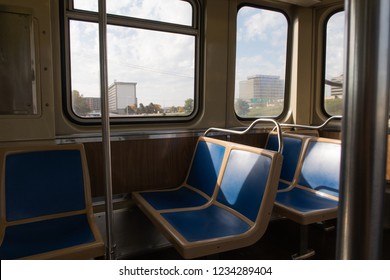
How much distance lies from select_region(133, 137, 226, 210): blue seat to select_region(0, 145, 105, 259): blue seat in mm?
466

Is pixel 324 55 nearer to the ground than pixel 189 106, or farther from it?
farther from it

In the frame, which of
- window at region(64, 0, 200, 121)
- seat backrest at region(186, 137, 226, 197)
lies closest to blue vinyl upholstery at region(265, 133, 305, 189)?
seat backrest at region(186, 137, 226, 197)

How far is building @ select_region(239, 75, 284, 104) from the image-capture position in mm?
3119

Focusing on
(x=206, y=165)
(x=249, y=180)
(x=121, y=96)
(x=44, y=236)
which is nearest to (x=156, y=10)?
(x=121, y=96)

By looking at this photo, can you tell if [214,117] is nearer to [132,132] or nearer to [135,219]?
[132,132]

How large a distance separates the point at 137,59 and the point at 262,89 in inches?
55.6

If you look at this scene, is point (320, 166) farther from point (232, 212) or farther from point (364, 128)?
point (364, 128)

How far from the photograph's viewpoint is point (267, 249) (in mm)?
2521

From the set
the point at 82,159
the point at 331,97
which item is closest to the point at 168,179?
the point at 82,159

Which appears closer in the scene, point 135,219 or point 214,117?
point 135,219

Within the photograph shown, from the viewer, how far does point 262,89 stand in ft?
10.6

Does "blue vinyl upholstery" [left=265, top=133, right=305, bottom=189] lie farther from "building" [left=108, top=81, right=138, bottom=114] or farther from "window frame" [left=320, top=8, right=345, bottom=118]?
"building" [left=108, top=81, right=138, bottom=114]

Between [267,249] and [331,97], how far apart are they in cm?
196

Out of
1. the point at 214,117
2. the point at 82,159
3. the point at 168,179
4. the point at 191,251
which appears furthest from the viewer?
the point at 214,117
